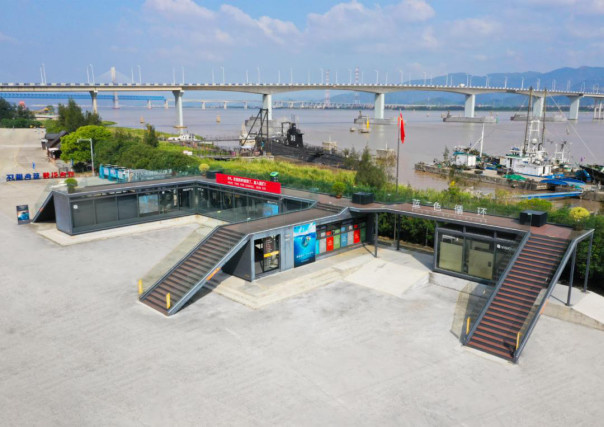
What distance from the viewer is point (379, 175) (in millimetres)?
37250

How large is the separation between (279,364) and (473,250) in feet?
35.0

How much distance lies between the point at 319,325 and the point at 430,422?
229 inches

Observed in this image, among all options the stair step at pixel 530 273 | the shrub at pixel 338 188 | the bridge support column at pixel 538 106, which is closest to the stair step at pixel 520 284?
the stair step at pixel 530 273

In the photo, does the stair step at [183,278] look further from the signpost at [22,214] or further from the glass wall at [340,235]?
the signpost at [22,214]

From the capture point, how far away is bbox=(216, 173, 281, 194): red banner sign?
27.7m

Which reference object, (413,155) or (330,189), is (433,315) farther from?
(413,155)

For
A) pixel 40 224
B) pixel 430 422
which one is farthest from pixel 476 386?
pixel 40 224

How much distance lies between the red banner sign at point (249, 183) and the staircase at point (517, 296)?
45.8ft

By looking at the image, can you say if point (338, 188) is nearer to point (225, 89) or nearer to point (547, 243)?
point (547, 243)

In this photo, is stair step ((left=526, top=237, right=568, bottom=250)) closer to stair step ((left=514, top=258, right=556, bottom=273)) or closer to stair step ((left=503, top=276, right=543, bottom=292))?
stair step ((left=514, top=258, right=556, bottom=273))

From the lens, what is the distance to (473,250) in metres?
20.7

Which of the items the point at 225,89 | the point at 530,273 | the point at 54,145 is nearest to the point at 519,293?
the point at 530,273

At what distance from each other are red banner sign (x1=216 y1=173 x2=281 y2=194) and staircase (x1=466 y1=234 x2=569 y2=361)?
13967 mm

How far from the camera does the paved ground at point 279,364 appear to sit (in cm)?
1206
